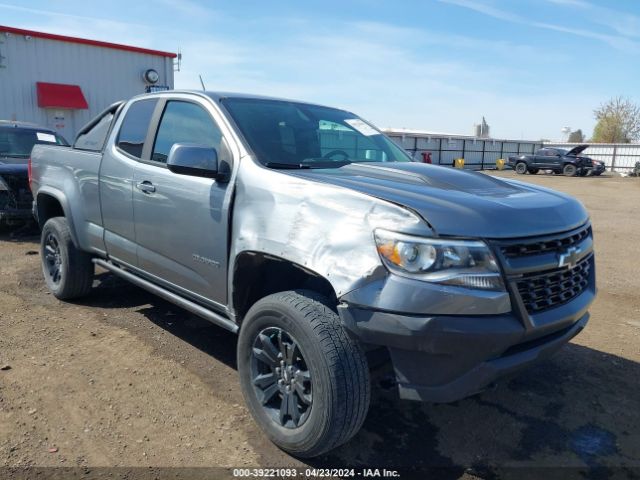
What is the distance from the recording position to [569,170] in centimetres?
3228

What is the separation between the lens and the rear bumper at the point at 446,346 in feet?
7.10

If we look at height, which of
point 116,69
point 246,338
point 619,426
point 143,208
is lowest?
point 619,426

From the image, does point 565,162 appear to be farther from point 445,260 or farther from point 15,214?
point 445,260

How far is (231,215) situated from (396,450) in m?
1.58

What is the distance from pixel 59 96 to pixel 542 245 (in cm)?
1907

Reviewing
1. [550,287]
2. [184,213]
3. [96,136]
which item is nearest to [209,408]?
[184,213]

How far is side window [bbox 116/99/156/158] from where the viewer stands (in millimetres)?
3961

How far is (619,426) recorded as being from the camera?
317 centimetres

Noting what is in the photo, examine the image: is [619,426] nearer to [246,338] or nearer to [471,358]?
[471,358]

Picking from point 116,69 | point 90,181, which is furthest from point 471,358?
point 116,69

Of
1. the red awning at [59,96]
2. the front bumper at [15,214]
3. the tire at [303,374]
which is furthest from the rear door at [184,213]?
the red awning at [59,96]

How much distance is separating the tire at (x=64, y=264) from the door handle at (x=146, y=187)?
1.48 metres

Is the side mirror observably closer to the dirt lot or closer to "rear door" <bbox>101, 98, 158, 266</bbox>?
"rear door" <bbox>101, 98, 158, 266</bbox>

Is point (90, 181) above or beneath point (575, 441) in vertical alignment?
above
